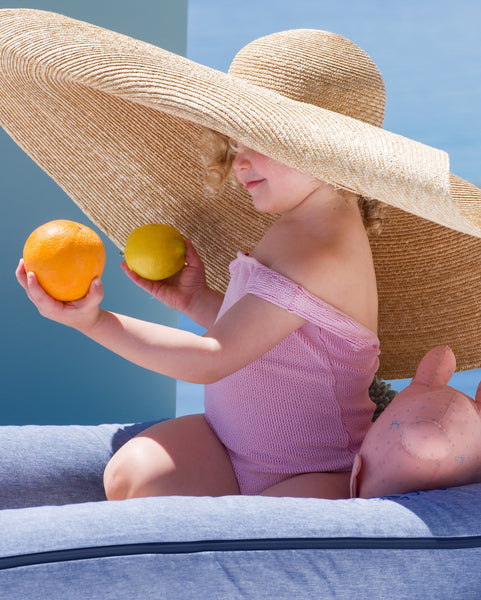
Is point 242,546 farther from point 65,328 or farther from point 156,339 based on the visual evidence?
point 65,328

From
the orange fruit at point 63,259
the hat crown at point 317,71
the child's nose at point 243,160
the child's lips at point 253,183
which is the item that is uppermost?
the hat crown at point 317,71

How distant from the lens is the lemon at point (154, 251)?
1.29 metres

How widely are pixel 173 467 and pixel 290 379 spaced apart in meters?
0.21

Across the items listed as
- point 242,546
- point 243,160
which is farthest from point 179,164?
point 242,546

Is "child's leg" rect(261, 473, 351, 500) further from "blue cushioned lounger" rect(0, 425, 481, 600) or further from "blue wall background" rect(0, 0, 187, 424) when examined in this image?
"blue wall background" rect(0, 0, 187, 424)

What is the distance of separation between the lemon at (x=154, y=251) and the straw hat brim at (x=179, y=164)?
174mm

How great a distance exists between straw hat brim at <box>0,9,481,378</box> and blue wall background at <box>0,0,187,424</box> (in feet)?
3.90

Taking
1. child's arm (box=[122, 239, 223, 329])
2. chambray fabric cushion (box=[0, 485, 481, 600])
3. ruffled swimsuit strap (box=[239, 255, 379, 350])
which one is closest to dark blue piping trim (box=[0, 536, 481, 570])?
chambray fabric cushion (box=[0, 485, 481, 600])

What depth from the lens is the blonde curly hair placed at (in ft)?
4.31

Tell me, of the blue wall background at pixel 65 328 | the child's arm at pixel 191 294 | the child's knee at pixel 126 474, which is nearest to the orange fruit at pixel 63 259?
the child's knee at pixel 126 474

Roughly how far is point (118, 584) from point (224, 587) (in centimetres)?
11

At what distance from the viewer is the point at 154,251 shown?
1.30m

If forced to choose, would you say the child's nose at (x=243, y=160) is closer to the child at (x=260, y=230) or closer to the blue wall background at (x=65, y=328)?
the child at (x=260, y=230)

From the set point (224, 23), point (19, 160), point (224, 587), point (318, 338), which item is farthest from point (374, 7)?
point (224, 587)
